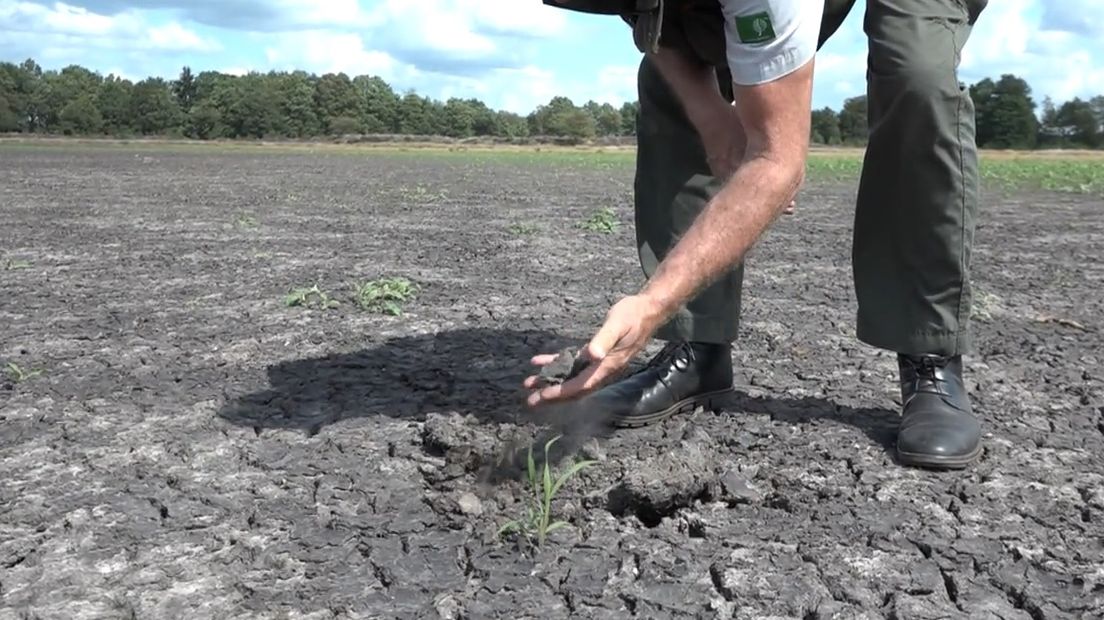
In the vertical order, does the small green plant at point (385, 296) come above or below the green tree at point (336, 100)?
below

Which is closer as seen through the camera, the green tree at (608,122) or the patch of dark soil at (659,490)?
the patch of dark soil at (659,490)

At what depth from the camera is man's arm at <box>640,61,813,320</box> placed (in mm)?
1740

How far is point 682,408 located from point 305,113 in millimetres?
97415

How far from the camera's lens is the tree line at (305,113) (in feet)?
218

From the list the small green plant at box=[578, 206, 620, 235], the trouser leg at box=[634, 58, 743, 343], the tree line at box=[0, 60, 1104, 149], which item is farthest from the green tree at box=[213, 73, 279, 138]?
the trouser leg at box=[634, 58, 743, 343]

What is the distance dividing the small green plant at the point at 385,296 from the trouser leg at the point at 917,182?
2179 millimetres

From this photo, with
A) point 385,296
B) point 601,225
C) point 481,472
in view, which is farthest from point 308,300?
point 601,225

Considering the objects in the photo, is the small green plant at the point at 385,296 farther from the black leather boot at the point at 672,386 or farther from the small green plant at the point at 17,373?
the black leather boot at the point at 672,386

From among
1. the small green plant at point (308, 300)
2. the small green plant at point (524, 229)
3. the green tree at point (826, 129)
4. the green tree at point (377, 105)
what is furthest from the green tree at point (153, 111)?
the small green plant at point (308, 300)

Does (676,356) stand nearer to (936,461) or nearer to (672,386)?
(672,386)

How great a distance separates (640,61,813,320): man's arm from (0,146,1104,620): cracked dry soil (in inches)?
20.3

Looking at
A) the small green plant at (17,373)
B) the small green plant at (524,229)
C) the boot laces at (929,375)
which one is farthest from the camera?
the small green plant at (524,229)

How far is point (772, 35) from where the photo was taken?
1710 mm

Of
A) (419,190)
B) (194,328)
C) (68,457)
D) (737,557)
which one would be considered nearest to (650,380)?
(737,557)
